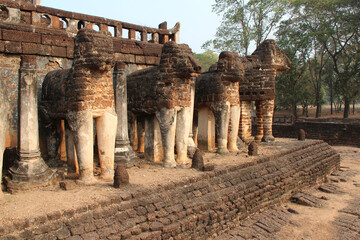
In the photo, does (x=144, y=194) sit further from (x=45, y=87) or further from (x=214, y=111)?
(x=214, y=111)

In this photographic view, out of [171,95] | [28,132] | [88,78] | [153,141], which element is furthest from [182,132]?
[28,132]

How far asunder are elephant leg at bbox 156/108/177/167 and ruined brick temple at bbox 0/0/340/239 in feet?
0.08

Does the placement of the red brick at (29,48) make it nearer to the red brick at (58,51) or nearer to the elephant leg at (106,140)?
the red brick at (58,51)

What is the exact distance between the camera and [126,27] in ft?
30.6

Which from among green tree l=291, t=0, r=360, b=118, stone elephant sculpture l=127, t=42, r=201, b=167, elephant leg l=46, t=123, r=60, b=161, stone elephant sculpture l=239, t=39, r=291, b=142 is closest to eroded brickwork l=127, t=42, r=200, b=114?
stone elephant sculpture l=127, t=42, r=201, b=167

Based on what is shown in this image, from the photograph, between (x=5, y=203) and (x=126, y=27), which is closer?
(x=5, y=203)

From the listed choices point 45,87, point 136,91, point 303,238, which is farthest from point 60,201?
point 303,238

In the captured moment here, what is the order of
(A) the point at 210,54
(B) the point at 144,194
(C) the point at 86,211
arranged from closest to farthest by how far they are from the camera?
(C) the point at 86,211
(B) the point at 144,194
(A) the point at 210,54

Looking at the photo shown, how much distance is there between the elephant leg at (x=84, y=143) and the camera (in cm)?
593

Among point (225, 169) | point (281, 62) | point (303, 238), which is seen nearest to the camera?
point (303, 238)

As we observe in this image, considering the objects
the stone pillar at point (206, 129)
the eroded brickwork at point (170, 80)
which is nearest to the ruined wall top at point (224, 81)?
the stone pillar at point (206, 129)

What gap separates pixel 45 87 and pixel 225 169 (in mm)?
4682

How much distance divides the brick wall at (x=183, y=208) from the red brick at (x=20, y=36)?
4308 millimetres

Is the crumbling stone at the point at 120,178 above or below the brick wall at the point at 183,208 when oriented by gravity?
above
